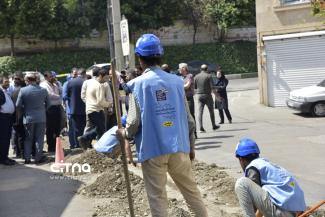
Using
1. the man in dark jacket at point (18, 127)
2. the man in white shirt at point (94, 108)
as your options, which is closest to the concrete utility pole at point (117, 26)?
the man in dark jacket at point (18, 127)

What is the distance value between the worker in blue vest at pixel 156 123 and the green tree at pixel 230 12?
109 ft

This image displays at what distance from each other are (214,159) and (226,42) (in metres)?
30.8

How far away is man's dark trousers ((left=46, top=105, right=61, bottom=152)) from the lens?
40.7 ft

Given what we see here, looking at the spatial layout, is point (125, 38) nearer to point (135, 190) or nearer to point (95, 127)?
point (95, 127)

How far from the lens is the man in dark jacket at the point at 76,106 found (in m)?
12.1

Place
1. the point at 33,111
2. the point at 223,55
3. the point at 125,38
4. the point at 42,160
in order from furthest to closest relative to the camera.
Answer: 1. the point at 223,55
2. the point at 125,38
3. the point at 42,160
4. the point at 33,111

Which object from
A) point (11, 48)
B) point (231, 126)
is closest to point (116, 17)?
point (231, 126)

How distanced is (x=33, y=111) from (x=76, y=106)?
147 centimetres

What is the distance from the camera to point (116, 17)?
59.7 ft

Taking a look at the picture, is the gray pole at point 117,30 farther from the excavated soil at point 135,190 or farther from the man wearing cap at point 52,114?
the excavated soil at point 135,190

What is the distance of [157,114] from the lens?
4.97 metres

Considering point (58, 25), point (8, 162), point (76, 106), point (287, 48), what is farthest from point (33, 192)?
point (58, 25)

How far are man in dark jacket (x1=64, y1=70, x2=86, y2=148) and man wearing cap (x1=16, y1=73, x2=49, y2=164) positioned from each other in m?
1.11

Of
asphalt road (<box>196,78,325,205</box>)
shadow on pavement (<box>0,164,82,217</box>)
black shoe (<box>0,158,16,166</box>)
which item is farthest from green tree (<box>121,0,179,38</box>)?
shadow on pavement (<box>0,164,82,217</box>)
